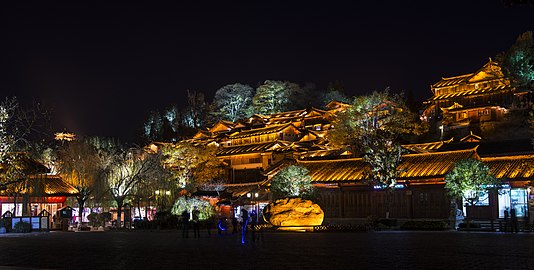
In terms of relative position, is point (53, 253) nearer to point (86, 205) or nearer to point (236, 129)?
point (86, 205)

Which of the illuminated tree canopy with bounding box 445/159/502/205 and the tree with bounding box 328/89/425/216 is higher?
the tree with bounding box 328/89/425/216

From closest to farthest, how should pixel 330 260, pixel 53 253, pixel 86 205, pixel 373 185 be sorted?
pixel 330 260, pixel 53 253, pixel 373 185, pixel 86 205

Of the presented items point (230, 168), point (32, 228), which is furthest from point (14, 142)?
point (230, 168)

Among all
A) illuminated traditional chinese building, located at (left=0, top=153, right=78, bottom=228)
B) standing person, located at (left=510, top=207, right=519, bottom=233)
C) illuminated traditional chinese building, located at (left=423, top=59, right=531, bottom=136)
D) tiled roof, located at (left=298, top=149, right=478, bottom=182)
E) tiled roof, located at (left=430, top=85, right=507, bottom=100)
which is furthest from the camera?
tiled roof, located at (left=430, top=85, right=507, bottom=100)

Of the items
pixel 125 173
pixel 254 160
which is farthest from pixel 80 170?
pixel 254 160

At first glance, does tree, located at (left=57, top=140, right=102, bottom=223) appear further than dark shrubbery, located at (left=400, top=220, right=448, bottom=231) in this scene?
Yes

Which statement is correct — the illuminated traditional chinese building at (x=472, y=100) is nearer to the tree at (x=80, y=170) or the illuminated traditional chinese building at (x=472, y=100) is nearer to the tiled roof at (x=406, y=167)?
the tiled roof at (x=406, y=167)

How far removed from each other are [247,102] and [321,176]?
74.3 m

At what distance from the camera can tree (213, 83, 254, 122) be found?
125375 millimetres

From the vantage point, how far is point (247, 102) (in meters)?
126

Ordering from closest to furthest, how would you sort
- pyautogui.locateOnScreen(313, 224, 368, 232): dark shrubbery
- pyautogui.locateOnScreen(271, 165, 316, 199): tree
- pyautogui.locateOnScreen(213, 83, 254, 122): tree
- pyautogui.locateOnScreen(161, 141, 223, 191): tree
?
pyautogui.locateOnScreen(313, 224, 368, 232): dark shrubbery, pyautogui.locateOnScreen(271, 165, 316, 199): tree, pyautogui.locateOnScreen(161, 141, 223, 191): tree, pyautogui.locateOnScreen(213, 83, 254, 122): tree

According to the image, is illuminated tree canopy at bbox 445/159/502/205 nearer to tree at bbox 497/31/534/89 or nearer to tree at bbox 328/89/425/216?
tree at bbox 328/89/425/216

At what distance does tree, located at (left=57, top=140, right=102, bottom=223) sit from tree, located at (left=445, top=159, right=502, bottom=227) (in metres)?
29.3

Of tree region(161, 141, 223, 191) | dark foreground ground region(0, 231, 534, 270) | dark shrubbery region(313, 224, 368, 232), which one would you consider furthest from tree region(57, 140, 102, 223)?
dark foreground ground region(0, 231, 534, 270)
